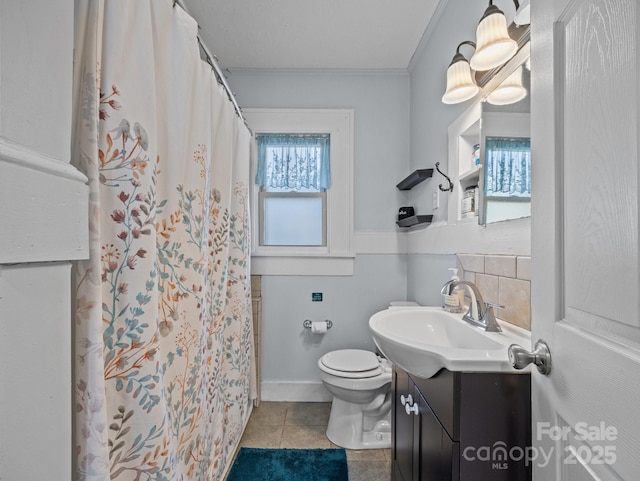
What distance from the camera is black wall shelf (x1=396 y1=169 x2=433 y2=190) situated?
6.05 ft

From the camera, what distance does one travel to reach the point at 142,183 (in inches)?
29.5

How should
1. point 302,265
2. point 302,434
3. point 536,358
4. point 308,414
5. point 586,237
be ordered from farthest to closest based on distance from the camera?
point 302,265
point 308,414
point 302,434
point 536,358
point 586,237

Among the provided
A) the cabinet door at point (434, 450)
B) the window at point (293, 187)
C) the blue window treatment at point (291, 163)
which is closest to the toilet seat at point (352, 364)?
the cabinet door at point (434, 450)

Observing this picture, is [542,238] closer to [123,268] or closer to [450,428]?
[450,428]

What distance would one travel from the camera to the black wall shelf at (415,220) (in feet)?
6.10

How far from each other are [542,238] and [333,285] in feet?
5.81

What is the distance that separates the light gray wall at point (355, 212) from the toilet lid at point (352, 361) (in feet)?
1.08

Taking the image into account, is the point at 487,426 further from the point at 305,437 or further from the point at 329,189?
the point at 329,189

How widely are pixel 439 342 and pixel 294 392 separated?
145 cm

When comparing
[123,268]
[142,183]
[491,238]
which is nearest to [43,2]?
[142,183]

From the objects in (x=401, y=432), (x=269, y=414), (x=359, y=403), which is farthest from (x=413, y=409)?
(x=269, y=414)

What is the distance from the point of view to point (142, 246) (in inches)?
29.3

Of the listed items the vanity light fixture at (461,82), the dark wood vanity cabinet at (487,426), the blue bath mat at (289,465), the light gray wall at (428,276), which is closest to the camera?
the dark wood vanity cabinet at (487,426)

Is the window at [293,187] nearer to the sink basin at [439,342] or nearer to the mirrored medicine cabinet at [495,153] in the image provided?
the mirrored medicine cabinet at [495,153]
